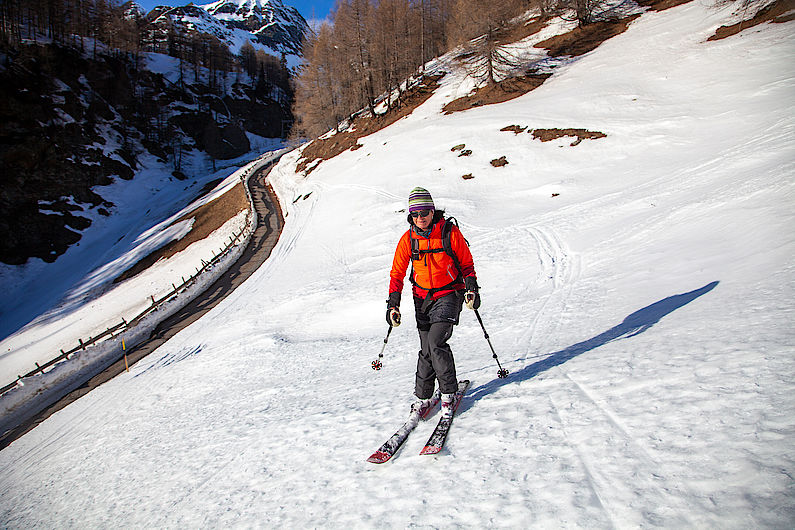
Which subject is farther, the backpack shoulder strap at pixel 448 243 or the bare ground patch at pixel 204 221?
the bare ground patch at pixel 204 221

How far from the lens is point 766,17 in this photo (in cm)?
2442

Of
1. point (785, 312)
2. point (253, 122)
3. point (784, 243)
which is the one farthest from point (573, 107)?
point (253, 122)

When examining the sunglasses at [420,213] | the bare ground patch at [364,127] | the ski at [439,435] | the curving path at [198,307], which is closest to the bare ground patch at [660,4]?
the bare ground patch at [364,127]

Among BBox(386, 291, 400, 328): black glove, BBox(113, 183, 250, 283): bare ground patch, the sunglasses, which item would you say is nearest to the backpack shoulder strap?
the sunglasses

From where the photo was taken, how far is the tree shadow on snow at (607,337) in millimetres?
4797

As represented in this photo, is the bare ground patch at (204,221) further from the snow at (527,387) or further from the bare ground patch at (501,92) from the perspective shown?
the bare ground patch at (501,92)

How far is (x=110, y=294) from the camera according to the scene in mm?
24969

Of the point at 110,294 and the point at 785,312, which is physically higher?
the point at 110,294

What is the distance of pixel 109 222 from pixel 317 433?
5394cm

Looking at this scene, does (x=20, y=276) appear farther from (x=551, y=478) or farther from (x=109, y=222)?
(x=551, y=478)

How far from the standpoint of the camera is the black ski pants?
4145 millimetres

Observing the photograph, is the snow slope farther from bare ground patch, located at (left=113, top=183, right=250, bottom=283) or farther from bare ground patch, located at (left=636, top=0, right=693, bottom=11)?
bare ground patch, located at (left=636, top=0, right=693, bottom=11)

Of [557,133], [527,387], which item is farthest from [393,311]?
[557,133]

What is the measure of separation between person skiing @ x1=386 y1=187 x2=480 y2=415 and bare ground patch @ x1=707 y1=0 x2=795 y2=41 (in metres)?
34.4
